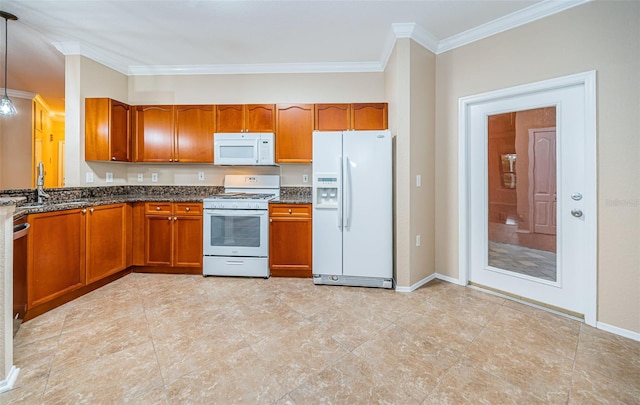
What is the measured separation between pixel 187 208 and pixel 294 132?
1.57 metres

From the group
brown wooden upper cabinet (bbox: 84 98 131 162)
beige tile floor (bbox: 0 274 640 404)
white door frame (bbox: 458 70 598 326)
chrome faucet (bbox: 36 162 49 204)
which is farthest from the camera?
brown wooden upper cabinet (bbox: 84 98 131 162)

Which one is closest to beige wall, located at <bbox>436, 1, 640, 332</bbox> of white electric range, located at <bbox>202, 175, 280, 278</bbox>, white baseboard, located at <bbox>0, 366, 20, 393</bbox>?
white electric range, located at <bbox>202, 175, 280, 278</bbox>

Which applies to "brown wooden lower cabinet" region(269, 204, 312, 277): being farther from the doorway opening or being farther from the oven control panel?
the doorway opening

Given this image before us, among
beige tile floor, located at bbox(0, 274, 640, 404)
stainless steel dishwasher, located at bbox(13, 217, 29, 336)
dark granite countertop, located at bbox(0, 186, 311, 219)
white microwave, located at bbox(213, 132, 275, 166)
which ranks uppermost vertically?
white microwave, located at bbox(213, 132, 275, 166)

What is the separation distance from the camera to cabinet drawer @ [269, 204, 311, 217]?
3.19 metres

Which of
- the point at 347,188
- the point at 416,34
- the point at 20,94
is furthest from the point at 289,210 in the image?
the point at 20,94

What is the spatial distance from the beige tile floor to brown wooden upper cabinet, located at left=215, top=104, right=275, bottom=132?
2.02m

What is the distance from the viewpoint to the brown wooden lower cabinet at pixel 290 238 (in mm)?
3199

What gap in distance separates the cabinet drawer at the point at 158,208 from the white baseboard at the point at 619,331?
4.18 metres

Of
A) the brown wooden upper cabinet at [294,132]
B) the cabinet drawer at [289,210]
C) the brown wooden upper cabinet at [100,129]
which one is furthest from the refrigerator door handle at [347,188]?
the brown wooden upper cabinet at [100,129]

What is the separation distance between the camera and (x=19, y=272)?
2123 mm

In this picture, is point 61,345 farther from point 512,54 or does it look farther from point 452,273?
point 512,54

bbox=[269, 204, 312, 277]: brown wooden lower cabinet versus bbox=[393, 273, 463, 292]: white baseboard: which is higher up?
bbox=[269, 204, 312, 277]: brown wooden lower cabinet

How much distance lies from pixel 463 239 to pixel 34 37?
503 cm
